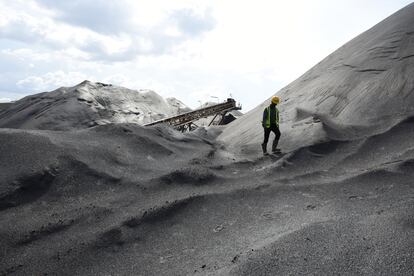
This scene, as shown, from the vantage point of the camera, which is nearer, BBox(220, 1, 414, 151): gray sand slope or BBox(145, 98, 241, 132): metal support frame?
BBox(220, 1, 414, 151): gray sand slope

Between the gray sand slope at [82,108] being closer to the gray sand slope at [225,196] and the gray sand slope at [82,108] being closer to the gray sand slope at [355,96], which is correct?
the gray sand slope at [225,196]

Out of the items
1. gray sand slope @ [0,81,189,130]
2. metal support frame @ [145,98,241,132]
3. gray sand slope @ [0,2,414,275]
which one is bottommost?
gray sand slope @ [0,2,414,275]

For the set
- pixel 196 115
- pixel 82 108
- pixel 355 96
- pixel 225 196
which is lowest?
pixel 225 196

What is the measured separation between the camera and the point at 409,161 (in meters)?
6.51

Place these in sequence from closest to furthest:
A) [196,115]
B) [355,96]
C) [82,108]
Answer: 1. [355,96]
2. [82,108]
3. [196,115]

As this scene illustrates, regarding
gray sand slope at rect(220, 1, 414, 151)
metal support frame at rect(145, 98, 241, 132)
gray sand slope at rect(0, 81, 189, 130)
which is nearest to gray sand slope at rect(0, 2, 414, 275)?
gray sand slope at rect(220, 1, 414, 151)

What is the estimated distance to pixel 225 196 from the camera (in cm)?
625

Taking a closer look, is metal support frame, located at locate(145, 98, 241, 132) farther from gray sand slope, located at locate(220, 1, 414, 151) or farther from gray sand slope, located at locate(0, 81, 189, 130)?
gray sand slope, located at locate(220, 1, 414, 151)

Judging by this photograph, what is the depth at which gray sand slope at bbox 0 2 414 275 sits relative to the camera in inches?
169

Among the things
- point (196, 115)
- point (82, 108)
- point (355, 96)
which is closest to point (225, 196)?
point (355, 96)

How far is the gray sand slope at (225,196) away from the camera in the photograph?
429 cm

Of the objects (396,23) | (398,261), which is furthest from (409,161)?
(396,23)

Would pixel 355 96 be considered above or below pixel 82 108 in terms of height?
below

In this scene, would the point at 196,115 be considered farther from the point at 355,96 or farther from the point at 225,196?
the point at 225,196
